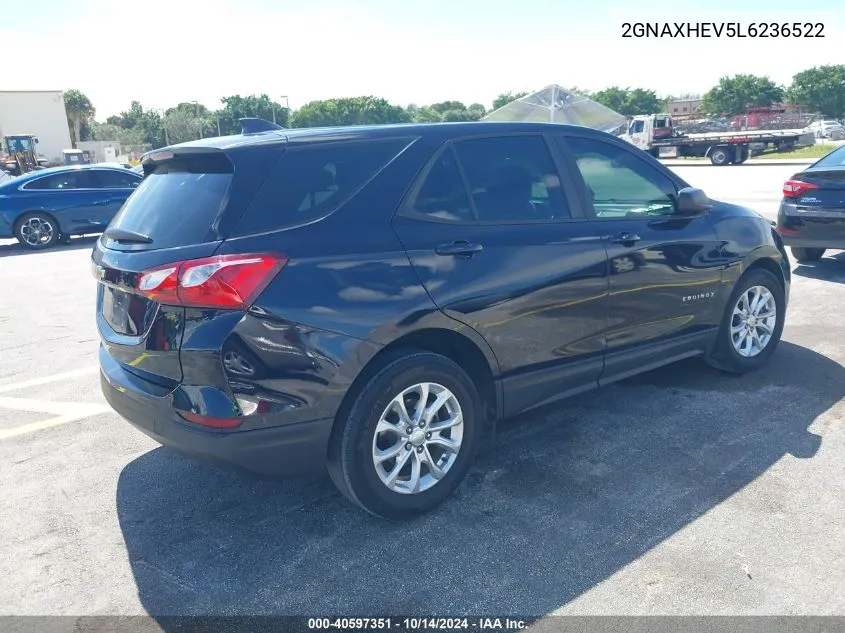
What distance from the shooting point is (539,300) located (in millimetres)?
3736

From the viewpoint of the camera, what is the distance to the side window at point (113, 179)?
13.7m

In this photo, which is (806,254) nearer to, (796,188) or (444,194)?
(796,188)

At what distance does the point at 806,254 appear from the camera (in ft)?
29.9

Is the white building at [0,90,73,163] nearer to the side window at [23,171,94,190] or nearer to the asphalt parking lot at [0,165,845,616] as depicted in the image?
the side window at [23,171,94,190]

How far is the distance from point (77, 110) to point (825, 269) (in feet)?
363

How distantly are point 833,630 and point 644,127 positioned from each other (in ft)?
128

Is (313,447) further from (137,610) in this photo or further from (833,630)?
(833,630)

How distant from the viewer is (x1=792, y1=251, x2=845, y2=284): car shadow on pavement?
8366mm

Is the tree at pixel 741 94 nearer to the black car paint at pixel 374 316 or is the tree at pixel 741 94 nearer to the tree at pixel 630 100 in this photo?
the tree at pixel 630 100

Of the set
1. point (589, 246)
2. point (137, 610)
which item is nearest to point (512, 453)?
point (589, 246)

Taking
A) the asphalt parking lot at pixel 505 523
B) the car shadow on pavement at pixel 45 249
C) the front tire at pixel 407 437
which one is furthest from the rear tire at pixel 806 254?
the car shadow on pavement at pixel 45 249

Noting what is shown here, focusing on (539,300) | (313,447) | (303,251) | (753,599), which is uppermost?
(303,251)

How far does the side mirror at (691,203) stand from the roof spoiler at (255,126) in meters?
2.44

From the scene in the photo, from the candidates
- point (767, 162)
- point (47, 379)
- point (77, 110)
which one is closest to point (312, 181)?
point (47, 379)
